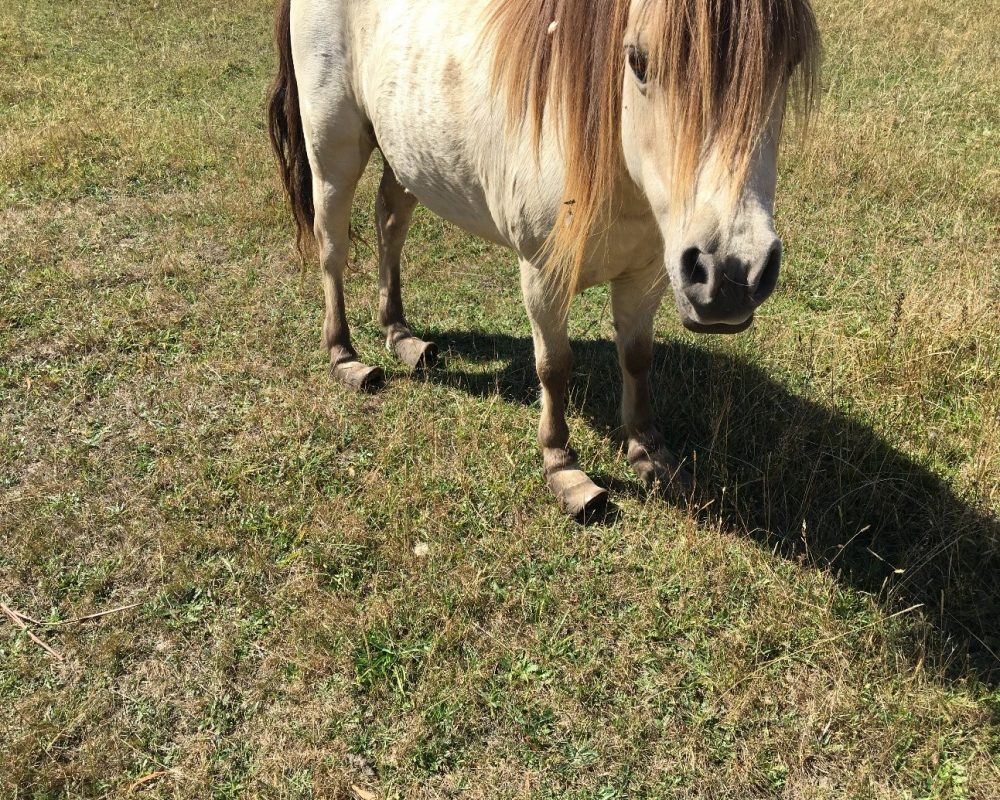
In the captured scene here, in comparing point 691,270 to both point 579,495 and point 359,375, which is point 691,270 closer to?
point 579,495

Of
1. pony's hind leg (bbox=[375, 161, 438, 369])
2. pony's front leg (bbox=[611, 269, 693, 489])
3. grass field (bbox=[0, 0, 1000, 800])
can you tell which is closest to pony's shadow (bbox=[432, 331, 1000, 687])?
grass field (bbox=[0, 0, 1000, 800])

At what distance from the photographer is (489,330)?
4492 mm

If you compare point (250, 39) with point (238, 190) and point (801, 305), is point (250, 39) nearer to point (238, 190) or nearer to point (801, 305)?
point (238, 190)

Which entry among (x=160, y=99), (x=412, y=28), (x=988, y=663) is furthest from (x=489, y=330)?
(x=160, y=99)

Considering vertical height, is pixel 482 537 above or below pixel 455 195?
below

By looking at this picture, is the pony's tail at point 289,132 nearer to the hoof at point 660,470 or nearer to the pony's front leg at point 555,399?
the pony's front leg at point 555,399

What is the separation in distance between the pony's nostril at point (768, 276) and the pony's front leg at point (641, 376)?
44.7 inches

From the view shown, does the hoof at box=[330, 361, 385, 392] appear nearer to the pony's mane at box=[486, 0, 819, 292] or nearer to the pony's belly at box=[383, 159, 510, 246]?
the pony's belly at box=[383, 159, 510, 246]

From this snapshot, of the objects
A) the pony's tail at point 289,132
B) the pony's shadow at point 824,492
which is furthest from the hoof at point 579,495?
the pony's tail at point 289,132

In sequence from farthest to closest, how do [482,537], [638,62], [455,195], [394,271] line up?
[394,271]
[455,195]
[482,537]
[638,62]

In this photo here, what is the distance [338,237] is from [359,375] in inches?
31.8

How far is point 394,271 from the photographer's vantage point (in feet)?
14.1

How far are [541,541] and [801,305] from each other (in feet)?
8.00

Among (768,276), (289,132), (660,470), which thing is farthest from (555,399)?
(289,132)
